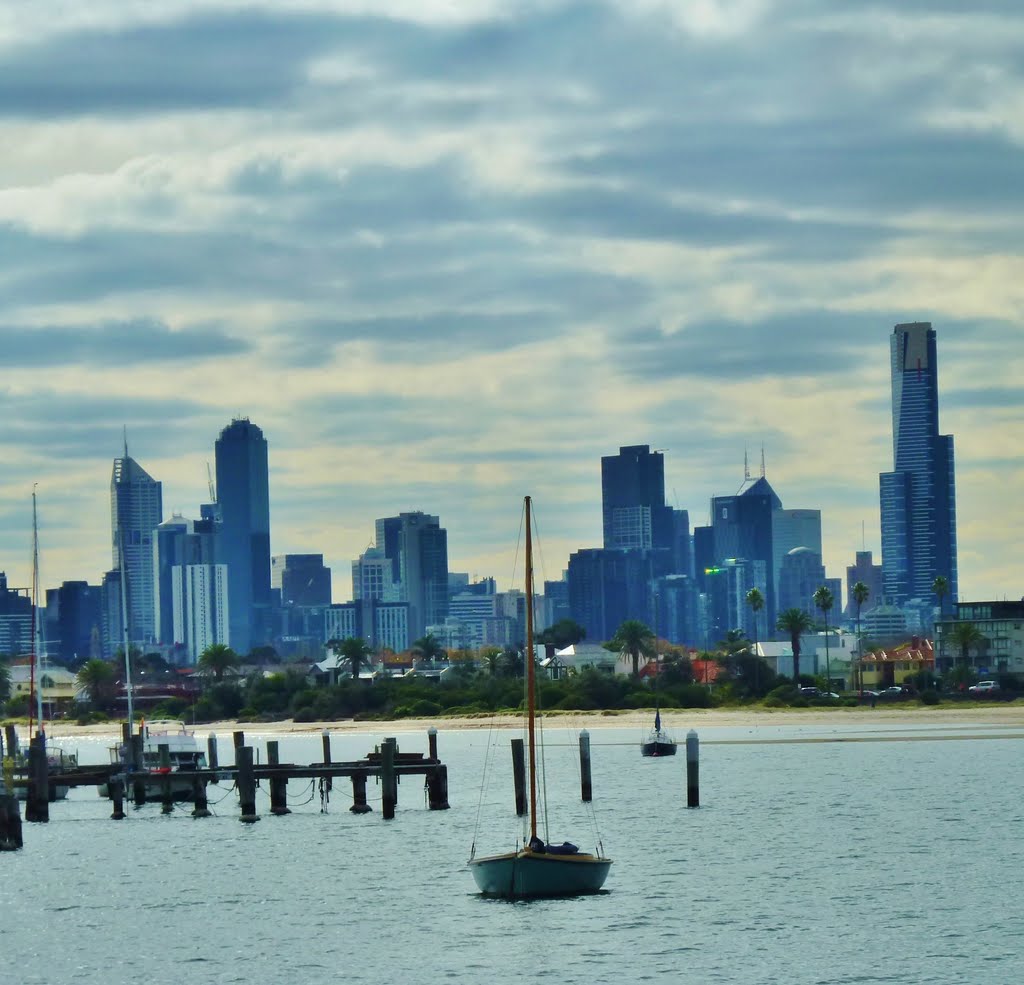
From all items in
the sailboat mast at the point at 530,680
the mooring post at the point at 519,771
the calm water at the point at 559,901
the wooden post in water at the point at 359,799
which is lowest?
the calm water at the point at 559,901

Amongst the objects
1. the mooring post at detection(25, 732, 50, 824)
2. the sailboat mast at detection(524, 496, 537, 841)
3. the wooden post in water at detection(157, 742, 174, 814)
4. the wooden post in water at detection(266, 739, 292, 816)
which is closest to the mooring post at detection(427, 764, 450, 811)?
the wooden post in water at detection(266, 739, 292, 816)

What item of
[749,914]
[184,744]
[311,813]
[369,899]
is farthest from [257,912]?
[184,744]

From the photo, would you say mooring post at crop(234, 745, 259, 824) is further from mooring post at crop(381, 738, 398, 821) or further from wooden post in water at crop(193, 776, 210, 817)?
mooring post at crop(381, 738, 398, 821)

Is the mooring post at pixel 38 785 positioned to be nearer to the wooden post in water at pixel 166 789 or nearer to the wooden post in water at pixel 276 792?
the wooden post in water at pixel 166 789

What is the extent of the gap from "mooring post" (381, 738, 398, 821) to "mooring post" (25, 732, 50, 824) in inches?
558

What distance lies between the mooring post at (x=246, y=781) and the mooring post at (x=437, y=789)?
25.9 ft

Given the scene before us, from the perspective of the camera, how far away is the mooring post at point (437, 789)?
95438 mm

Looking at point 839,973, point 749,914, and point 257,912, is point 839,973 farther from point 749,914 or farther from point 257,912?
point 257,912

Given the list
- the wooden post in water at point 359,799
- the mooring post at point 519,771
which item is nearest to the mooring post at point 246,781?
the wooden post in water at point 359,799

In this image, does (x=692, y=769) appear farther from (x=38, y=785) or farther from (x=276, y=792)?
(x=38, y=785)

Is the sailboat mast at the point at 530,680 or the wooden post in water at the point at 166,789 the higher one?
the sailboat mast at the point at 530,680

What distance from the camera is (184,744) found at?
112125mm

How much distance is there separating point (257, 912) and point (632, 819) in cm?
3011

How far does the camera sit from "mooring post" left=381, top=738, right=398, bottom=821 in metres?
88.2
